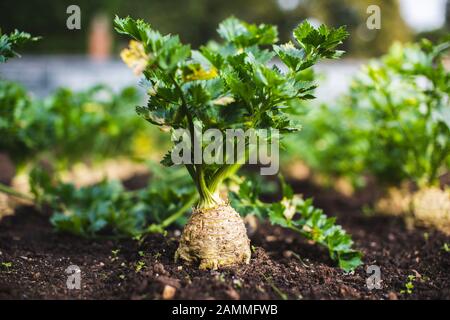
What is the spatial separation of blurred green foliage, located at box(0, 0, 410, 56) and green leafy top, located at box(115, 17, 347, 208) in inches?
608

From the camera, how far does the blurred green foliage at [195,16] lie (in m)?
16.1

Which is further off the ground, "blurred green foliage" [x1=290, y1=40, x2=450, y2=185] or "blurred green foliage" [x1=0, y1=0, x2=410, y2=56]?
"blurred green foliage" [x1=0, y1=0, x2=410, y2=56]

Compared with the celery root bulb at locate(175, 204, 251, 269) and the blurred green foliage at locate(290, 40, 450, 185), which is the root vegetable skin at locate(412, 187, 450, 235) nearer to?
the blurred green foliage at locate(290, 40, 450, 185)

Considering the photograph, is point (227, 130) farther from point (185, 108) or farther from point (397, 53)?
point (397, 53)

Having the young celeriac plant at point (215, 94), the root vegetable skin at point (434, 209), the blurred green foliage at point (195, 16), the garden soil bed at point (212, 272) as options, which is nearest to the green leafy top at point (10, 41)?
the young celeriac plant at point (215, 94)

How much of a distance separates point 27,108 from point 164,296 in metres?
2.20

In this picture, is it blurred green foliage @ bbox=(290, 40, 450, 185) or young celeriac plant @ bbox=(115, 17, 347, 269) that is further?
blurred green foliage @ bbox=(290, 40, 450, 185)

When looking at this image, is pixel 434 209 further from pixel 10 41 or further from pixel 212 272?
pixel 10 41

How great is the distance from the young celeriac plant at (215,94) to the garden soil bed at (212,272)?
15 cm

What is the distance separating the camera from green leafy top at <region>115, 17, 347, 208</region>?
1.69 meters

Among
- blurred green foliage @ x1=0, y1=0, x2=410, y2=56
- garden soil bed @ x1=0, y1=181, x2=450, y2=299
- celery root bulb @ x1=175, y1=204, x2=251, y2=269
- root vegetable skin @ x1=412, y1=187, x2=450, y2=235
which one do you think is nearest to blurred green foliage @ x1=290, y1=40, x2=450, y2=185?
root vegetable skin @ x1=412, y1=187, x2=450, y2=235

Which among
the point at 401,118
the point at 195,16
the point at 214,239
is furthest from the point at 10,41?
the point at 195,16

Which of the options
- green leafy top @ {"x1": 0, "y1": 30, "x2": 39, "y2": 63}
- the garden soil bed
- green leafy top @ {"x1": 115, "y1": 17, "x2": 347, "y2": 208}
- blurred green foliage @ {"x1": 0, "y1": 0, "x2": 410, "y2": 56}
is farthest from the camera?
blurred green foliage @ {"x1": 0, "y1": 0, "x2": 410, "y2": 56}
